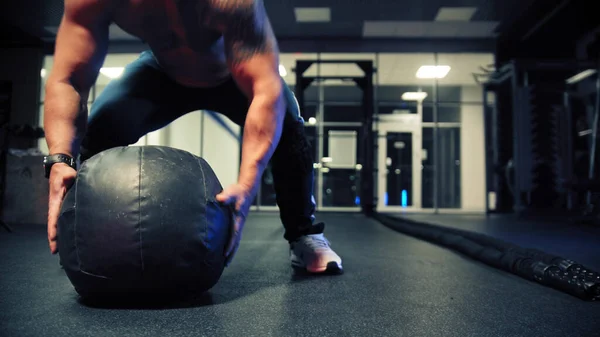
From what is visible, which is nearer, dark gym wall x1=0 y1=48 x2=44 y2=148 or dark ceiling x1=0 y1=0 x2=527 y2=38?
dark ceiling x1=0 y1=0 x2=527 y2=38

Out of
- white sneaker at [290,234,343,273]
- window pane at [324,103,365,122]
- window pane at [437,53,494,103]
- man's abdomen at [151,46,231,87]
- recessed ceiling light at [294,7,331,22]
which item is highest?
recessed ceiling light at [294,7,331,22]

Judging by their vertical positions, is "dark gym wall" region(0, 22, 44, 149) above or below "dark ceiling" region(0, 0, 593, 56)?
below

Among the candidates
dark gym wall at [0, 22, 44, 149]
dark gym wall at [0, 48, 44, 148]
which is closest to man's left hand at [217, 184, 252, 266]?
dark gym wall at [0, 22, 44, 149]

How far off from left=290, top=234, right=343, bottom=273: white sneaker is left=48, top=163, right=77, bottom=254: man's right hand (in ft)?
2.44

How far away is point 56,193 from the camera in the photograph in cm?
89

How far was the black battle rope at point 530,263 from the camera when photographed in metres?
1.05

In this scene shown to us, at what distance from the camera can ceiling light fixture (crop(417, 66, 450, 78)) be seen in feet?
26.0

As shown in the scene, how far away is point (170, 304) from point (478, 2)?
664cm

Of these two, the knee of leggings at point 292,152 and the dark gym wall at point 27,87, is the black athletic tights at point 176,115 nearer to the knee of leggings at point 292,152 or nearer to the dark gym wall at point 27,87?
the knee of leggings at point 292,152

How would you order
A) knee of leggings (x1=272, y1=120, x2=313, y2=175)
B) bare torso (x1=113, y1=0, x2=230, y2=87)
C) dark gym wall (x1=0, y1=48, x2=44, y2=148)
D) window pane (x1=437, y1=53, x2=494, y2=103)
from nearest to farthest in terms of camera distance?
bare torso (x1=113, y1=0, x2=230, y2=87)
knee of leggings (x1=272, y1=120, x2=313, y2=175)
dark gym wall (x1=0, y1=48, x2=44, y2=148)
window pane (x1=437, y1=53, x2=494, y2=103)

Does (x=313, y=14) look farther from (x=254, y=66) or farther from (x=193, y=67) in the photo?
(x=254, y=66)

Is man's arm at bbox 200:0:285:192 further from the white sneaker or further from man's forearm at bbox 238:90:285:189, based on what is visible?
the white sneaker

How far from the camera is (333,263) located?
1.32 meters

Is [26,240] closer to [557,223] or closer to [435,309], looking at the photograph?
[435,309]
